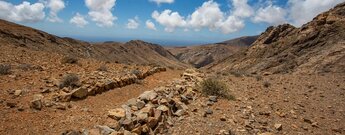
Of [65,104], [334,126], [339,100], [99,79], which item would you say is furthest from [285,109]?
[65,104]

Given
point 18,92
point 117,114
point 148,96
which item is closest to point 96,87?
point 148,96

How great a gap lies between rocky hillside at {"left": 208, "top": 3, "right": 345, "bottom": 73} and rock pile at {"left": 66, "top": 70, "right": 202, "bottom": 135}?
19502 millimetres

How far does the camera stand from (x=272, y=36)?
5700cm

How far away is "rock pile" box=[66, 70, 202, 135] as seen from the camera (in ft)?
23.1

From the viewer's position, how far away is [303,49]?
41125mm

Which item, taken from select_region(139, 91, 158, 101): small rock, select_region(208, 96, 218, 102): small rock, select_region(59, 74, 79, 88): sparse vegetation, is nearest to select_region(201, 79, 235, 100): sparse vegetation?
select_region(208, 96, 218, 102): small rock

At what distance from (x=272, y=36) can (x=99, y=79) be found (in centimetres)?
5117

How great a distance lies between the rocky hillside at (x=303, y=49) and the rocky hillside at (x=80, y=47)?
16281mm

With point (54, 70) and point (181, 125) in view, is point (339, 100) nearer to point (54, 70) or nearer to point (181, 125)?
point (181, 125)

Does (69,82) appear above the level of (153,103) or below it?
above

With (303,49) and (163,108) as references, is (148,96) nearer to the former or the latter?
(163,108)

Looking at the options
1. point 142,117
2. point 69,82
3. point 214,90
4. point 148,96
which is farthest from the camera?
point 214,90

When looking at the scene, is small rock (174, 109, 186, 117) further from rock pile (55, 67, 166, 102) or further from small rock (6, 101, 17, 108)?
small rock (6, 101, 17, 108)

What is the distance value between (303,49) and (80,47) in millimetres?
36444
